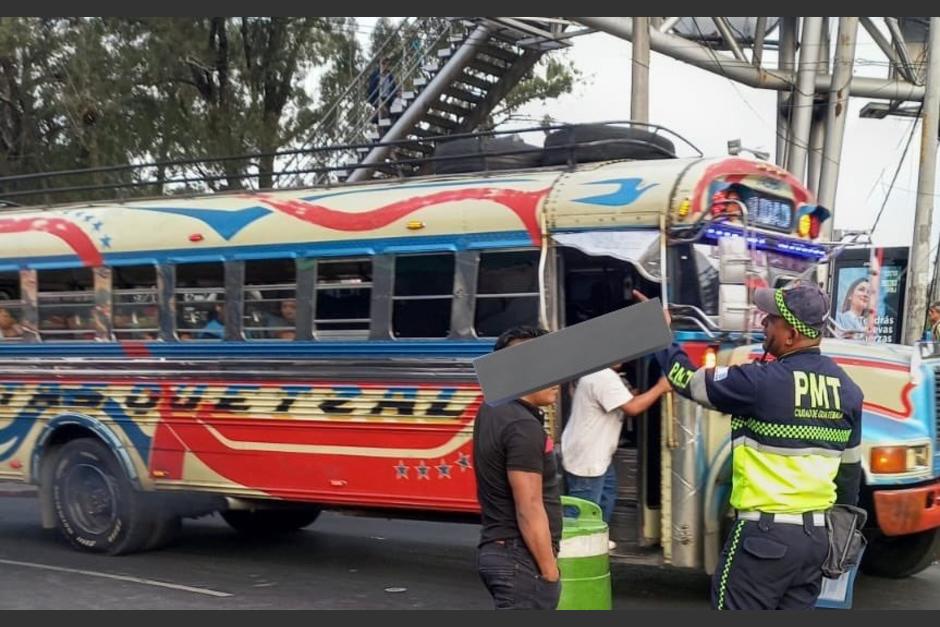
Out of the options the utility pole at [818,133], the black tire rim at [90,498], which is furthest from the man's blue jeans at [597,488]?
the utility pole at [818,133]

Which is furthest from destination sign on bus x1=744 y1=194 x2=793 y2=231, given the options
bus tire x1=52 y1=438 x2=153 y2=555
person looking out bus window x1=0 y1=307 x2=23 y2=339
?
person looking out bus window x1=0 y1=307 x2=23 y2=339

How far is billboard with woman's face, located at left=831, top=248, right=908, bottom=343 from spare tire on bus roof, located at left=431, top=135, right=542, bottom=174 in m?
2.56

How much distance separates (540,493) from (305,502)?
15.1 feet

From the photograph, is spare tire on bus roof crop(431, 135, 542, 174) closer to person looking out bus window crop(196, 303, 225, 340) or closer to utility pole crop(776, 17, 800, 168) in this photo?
person looking out bus window crop(196, 303, 225, 340)

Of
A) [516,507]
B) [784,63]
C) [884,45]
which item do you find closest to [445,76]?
[784,63]

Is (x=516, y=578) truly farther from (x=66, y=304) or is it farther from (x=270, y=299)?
(x=66, y=304)

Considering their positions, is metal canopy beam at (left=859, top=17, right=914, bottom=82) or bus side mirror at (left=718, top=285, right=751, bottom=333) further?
metal canopy beam at (left=859, top=17, right=914, bottom=82)

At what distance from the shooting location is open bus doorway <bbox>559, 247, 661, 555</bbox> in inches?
293

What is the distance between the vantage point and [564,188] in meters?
7.75

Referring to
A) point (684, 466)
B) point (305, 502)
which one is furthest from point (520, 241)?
point (305, 502)

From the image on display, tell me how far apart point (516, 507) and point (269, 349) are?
15.5 ft

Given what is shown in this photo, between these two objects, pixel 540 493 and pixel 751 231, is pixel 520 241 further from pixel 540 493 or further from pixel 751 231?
pixel 540 493

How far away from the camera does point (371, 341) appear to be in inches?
328

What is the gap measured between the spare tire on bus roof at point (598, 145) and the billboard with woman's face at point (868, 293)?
181cm
